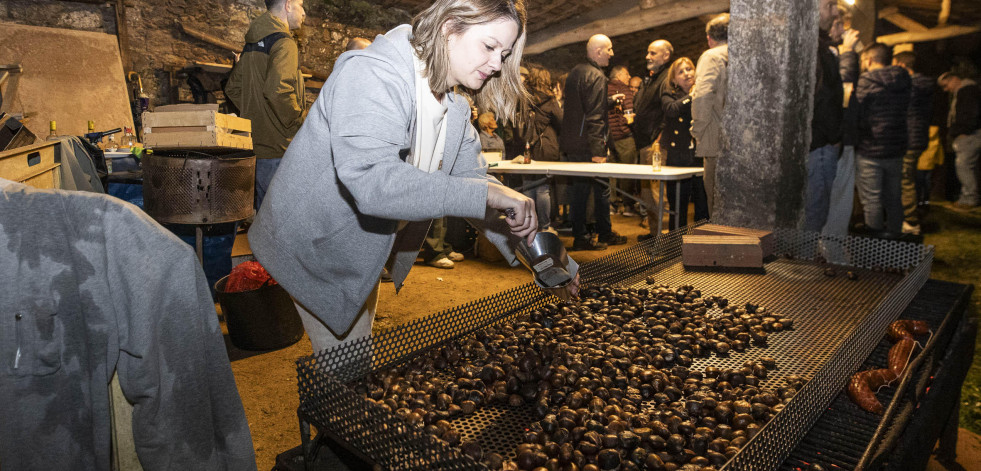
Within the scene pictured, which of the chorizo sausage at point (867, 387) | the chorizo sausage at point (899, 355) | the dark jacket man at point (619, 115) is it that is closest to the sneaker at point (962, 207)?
the dark jacket man at point (619, 115)

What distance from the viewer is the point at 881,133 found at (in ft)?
19.1

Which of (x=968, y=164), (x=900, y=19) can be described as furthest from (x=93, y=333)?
(x=900, y=19)

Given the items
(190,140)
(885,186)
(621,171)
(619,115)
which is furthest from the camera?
(619,115)

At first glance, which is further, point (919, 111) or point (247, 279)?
point (919, 111)

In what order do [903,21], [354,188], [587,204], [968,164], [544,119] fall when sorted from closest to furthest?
[354,188], [587,204], [544,119], [968,164], [903,21]

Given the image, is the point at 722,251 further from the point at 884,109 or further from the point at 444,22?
the point at 884,109

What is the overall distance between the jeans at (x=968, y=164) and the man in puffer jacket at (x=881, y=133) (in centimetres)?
427

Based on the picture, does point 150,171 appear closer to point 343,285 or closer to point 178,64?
point 343,285

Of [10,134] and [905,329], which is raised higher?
[10,134]

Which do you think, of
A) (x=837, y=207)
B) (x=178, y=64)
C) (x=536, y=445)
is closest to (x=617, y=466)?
(x=536, y=445)

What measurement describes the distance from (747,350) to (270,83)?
3.76 metres

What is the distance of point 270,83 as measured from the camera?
4.41m

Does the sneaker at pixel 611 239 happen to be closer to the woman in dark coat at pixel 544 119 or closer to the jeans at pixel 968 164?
the woman in dark coat at pixel 544 119

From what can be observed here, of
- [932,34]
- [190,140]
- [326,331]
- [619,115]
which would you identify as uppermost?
[932,34]
